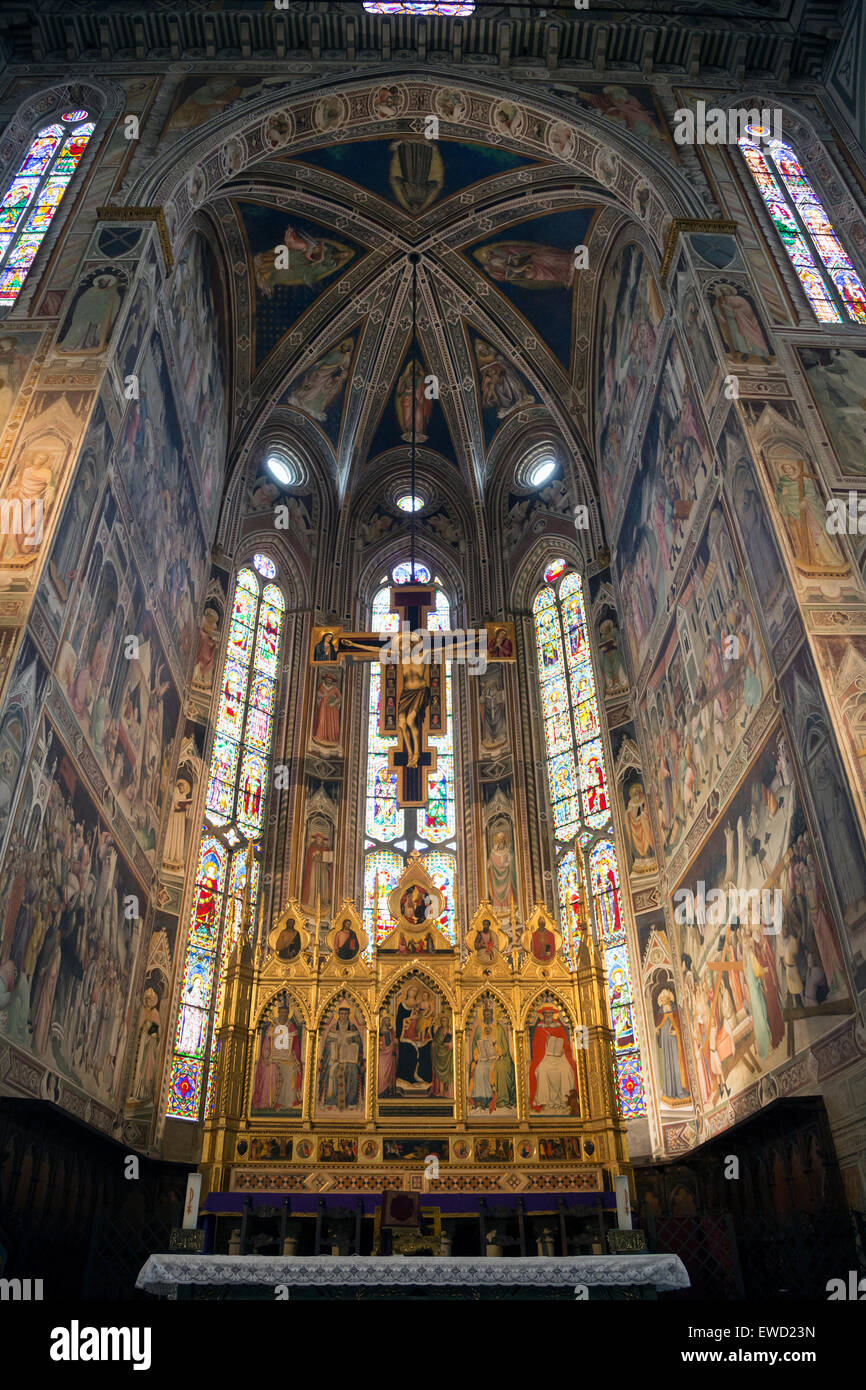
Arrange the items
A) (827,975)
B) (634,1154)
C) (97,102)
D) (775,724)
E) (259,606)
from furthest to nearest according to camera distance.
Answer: (259,606)
(97,102)
(634,1154)
(775,724)
(827,975)

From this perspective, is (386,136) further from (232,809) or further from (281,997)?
(281,997)

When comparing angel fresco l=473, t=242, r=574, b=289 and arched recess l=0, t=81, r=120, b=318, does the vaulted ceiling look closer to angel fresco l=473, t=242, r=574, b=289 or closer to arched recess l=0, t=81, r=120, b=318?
angel fresco l=473, t=242, r=574, b=289

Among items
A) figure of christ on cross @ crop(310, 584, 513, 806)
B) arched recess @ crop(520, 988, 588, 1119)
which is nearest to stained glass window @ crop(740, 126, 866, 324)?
figure of christ on cross @ crop(310, 584, 513, 806)

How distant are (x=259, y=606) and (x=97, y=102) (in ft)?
29.2

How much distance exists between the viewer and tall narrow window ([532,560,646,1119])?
15.8m

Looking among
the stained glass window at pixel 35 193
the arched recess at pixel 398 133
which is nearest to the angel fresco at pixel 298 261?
the arched recess at pixel 398 133

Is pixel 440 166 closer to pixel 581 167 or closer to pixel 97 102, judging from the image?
pixel 581 167

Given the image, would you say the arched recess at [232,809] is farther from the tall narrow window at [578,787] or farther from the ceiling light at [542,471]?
the ceiling light at [542,471]

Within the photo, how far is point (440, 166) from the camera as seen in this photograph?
1861cm

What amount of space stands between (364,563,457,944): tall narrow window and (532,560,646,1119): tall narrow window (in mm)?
2003

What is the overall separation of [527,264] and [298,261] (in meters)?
4.47

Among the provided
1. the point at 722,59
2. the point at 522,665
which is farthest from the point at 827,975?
the point at 722,59

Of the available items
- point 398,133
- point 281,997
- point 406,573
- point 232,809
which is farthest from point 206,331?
point 281,997

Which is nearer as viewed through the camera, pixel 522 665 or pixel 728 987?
pixel 728 987
